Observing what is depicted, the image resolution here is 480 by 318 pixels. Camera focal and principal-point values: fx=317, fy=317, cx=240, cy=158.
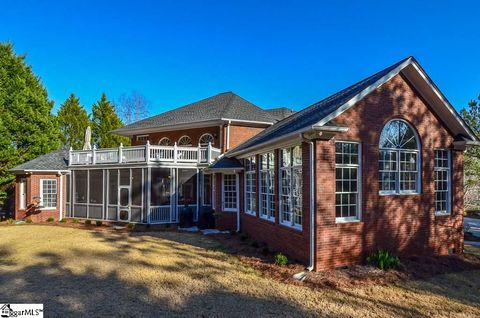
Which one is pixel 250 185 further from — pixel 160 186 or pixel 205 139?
pixel 205 139

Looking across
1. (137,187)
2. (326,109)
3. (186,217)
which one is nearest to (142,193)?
(137,187)

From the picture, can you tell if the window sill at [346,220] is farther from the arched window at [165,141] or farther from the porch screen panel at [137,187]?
the arched window at [165,141]

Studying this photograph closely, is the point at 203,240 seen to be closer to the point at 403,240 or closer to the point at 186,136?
the point at 403,240

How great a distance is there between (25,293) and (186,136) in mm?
15087

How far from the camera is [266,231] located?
11.6 meters

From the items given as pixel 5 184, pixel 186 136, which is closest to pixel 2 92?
pixel 5 184

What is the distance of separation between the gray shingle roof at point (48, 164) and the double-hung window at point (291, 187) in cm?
1618

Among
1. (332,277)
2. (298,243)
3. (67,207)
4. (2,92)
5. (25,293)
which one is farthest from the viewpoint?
(2,92)

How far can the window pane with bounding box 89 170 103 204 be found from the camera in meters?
19.2

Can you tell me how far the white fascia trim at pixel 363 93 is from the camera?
852 centimetres

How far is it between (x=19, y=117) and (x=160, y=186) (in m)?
16.8

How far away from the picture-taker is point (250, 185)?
13719mm

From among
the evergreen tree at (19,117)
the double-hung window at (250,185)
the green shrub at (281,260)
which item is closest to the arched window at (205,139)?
the double-hung window at (250,185)

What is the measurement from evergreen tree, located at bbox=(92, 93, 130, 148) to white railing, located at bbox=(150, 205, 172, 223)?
23.7 meters
